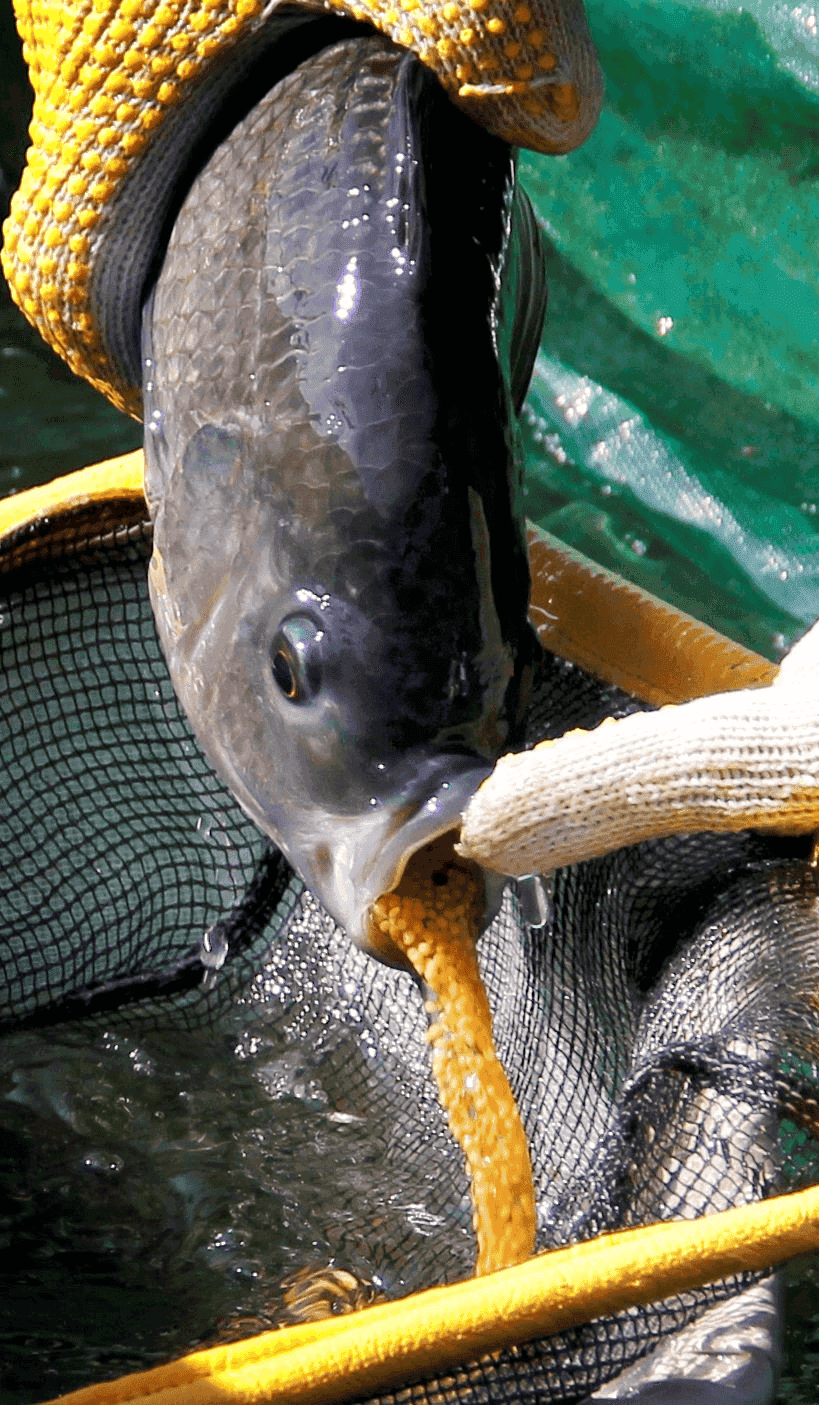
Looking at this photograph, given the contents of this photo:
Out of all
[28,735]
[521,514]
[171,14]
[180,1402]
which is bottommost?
[28,735]

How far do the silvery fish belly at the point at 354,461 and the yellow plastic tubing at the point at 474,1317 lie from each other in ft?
0.99

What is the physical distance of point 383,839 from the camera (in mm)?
1159

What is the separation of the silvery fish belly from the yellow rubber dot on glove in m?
0.04

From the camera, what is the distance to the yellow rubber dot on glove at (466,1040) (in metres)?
1.19

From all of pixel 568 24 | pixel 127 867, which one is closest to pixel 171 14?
pixel 568 24

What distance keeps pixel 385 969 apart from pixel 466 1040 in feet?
1.92

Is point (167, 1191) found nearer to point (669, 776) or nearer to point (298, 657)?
point (298, 657)

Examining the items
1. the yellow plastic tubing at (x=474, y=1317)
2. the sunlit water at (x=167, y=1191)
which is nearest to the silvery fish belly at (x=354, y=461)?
the yellow plastic tubing at (x=474, y=1317)

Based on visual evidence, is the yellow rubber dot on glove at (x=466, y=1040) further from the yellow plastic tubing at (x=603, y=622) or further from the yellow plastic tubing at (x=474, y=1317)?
the yellow plastic tubing at (x=603, y=622)

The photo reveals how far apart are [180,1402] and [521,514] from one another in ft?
2.22

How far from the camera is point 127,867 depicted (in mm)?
1884

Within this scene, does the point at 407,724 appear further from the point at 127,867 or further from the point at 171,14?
the point at 127,867

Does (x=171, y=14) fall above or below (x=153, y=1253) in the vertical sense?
above

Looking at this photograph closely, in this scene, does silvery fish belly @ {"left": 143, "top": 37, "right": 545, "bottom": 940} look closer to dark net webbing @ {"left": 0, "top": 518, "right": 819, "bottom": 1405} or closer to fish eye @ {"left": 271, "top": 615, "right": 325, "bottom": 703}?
fish eye @ {"left": 271, "top": 615, "right": 325, "bottom": 703}
